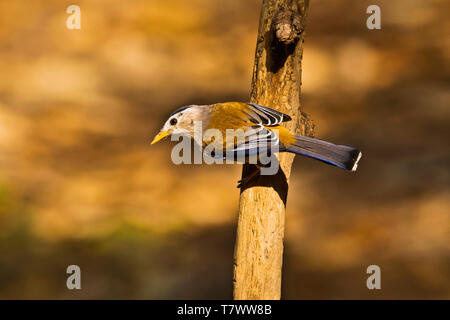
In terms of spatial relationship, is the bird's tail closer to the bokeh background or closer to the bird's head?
the bird's head

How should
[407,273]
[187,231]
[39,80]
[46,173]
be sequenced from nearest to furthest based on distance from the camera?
1. [407,273]
2. [187,231]
3. [46,173]
4. [39,80]

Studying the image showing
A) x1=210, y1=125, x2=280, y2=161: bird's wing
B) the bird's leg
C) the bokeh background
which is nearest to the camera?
x1=210, y1=125, x2=280, y2=161: bird's wing

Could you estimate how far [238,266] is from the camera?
2404 millimetres

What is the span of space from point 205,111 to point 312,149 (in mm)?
512

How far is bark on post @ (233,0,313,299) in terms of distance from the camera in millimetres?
2387

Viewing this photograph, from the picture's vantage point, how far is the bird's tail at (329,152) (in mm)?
2318

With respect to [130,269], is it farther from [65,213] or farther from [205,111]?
[205,111]

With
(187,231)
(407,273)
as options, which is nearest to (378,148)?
(407,273)

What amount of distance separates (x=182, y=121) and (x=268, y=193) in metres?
0.50

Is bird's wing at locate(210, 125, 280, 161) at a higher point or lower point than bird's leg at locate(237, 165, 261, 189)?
higher

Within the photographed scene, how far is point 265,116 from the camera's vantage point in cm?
238

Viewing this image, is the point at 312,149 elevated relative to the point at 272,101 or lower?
lower

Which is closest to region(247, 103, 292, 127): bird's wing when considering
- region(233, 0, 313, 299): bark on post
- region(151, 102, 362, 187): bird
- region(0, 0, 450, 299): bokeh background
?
region(151, 102, 362, 187): bird

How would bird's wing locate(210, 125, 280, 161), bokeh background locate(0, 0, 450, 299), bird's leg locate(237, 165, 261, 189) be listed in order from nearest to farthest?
bird's wing locate(210, 125, 280, 161) → bird's leg locate(237, 165, 261, 189) → bokeh background locate(0, 0, 450, 299)
